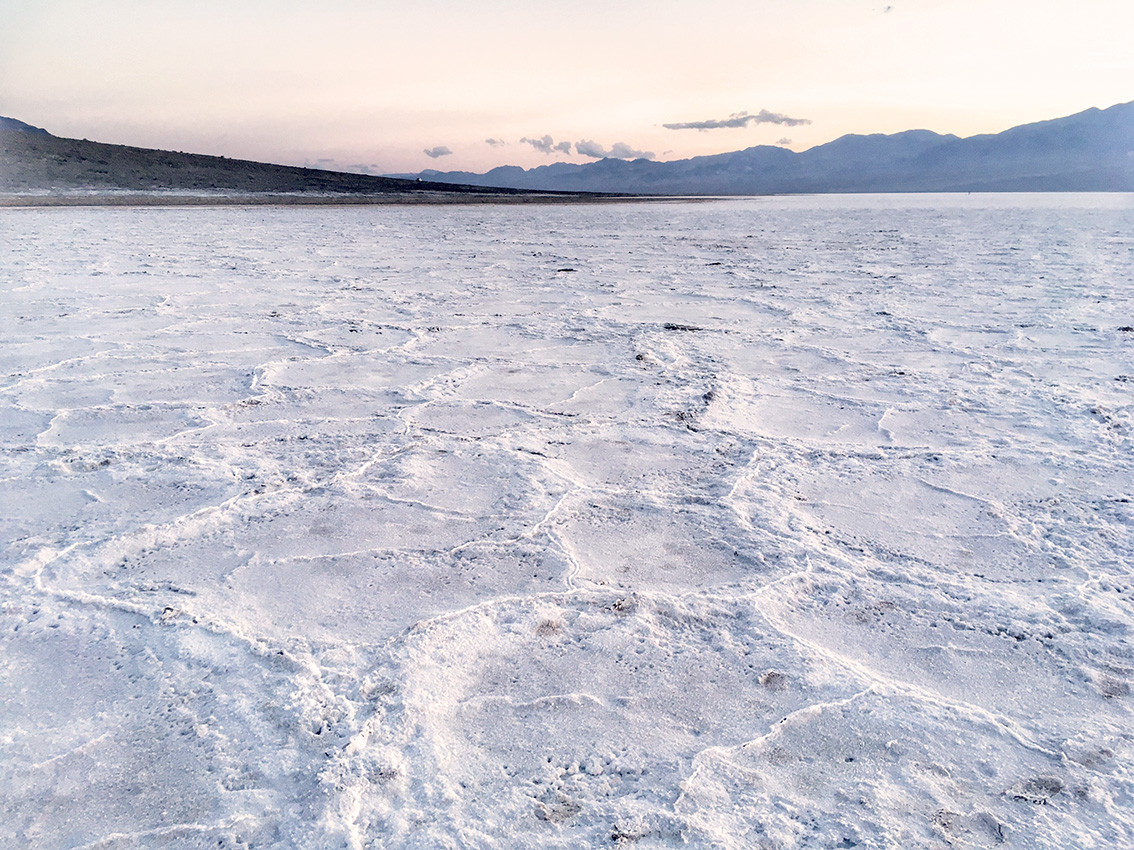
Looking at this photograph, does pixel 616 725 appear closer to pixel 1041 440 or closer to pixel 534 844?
pixel 534 844

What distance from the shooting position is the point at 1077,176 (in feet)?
518

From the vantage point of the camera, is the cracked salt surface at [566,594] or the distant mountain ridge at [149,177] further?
the distant mountain ridge at [149,177]

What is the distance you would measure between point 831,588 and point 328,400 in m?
1.99

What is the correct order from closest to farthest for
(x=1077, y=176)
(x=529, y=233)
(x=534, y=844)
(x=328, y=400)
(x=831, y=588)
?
(x=534, y=844)
(x=831, y=588)
(x=328, y=400)
(x=529, y=233)
(x=1077, y=176)

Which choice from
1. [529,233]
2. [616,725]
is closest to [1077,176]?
[529,233]

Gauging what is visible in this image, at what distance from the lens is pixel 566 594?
5.20ft

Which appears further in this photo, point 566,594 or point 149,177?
point 149,177

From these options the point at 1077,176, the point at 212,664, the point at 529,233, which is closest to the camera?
the point at 212,664

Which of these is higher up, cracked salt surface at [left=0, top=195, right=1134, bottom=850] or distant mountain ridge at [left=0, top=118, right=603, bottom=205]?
distant mountain ridge at [left=0, top=118, right=603, bottom=205]

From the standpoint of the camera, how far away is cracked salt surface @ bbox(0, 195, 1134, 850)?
107cm

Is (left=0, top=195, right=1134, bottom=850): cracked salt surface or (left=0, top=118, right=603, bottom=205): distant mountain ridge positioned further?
(left=0, top=118, right=603, bottom=205): distant mountain ridge

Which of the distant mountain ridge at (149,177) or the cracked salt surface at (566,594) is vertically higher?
the distant mountain ridge at (149,177)

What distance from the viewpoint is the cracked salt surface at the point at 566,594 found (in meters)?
1.07

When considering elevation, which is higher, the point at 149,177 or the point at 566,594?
the point at 149,177
